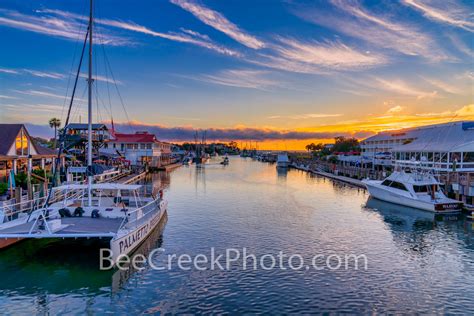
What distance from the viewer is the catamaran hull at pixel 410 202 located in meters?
32.7

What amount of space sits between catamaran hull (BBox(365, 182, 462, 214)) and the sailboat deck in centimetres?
2875

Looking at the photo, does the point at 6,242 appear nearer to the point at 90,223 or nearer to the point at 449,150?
the point at 90,223

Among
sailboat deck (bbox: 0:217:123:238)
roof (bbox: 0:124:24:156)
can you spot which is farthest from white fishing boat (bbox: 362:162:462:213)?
roof (bbox: 0:124:24:156)

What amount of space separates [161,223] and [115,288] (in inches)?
479

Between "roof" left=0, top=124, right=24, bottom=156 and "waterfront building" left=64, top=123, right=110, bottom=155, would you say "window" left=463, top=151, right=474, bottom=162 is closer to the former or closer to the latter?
"waterfront building" left=64, top=123, right=110, bottom=155

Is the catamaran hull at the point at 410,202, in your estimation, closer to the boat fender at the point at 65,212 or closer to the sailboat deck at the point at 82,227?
the sailboat deck at the point at 82,227

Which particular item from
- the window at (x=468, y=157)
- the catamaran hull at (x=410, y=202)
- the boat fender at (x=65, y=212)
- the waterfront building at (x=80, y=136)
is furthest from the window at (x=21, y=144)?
the window at (x=468, y=157)

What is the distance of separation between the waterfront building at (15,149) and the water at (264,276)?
1750 cm

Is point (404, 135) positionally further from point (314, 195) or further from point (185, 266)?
point (185, 266)

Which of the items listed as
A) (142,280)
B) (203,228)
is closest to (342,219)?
(203,228)

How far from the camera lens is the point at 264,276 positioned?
16.6 m

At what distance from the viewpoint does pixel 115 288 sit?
15.2 m

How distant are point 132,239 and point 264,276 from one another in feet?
24.6

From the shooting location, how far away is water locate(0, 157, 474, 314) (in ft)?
45.3
